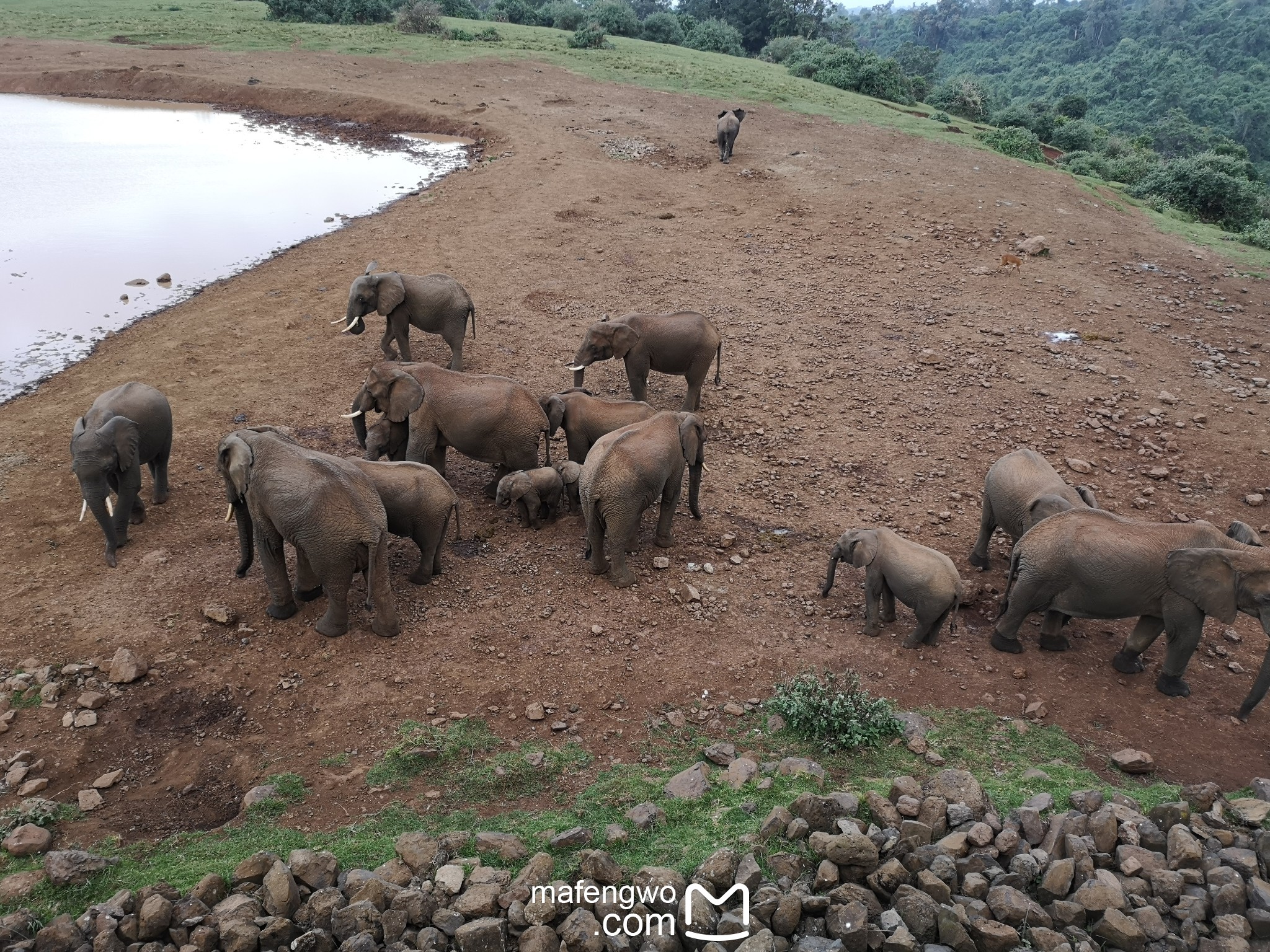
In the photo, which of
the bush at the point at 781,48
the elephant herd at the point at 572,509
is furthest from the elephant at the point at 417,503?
the bush at the point at 781,48

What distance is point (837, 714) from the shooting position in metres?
6.07

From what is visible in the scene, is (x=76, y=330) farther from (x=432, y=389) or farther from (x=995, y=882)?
(x=995, y=882)

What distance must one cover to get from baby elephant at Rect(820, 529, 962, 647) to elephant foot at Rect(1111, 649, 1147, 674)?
4.45 ft

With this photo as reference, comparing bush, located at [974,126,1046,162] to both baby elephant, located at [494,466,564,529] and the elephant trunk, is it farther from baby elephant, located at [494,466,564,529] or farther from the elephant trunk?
baby elephant, located at [494,466,564,529]

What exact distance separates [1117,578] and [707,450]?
15.5 ft

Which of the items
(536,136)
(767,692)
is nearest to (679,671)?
(767,692)

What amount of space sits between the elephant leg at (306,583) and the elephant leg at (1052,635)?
637 centimetres

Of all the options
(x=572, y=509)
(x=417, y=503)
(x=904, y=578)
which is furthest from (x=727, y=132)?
(x=904, y=578)

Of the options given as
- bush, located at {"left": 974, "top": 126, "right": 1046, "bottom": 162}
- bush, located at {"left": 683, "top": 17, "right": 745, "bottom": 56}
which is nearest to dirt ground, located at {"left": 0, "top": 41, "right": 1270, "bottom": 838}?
bush, located at {"left": 974, "top": 126, "right": 1046, "bottom": 162}

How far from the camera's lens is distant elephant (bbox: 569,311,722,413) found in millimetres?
10531

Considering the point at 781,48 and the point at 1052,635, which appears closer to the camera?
the point at 1052,635

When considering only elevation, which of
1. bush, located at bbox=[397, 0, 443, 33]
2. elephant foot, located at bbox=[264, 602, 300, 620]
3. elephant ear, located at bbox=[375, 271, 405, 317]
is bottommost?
elephant foot, located at bbox=[264, 602, 300, 620]

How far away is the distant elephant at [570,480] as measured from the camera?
28.8 ft

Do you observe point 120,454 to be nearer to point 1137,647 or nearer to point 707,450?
point 707,450
